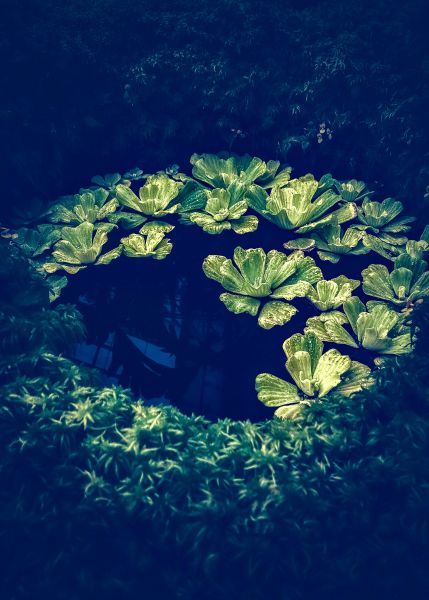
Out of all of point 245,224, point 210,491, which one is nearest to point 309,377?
point 210,491

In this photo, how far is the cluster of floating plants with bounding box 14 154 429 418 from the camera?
2199mm

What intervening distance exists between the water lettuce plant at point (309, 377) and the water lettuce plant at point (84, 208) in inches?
50.7

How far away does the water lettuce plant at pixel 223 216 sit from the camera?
2.73 metres

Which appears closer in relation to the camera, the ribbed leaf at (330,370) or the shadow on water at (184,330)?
the ribbed leaf at (330,370)

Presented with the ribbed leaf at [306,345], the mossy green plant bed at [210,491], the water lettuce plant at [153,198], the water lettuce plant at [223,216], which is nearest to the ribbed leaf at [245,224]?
the water lettuce plant at [223,216]

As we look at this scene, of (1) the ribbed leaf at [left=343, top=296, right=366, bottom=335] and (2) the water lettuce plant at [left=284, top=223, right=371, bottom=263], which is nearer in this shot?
(1) the ribbed leaf at [left=343, top=296, right=366, bottom=335]

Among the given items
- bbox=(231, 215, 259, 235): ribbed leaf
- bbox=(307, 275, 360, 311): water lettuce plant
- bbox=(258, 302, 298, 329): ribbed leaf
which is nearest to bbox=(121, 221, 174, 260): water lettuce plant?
bbox=(231, 215, 259, 235): ribbed leaf

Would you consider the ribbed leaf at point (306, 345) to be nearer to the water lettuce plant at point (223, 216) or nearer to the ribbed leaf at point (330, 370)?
the ribbed leaf at point (330, 370)

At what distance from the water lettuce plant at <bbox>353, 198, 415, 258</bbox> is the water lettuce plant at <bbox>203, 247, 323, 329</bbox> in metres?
0.42

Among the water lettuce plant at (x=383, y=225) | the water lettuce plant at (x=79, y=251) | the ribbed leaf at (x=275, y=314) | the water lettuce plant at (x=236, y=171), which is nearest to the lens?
the ribbed leaf at (x=275, y=314)

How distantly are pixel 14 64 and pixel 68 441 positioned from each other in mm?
2258

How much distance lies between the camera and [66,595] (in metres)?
1.70

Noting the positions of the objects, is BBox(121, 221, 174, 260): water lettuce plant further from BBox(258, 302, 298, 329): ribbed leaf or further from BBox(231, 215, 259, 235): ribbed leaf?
BBox(258, 302, 298, 329): ribbed leaf

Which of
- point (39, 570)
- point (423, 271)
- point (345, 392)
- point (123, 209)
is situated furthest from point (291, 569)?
point (123, 209)
